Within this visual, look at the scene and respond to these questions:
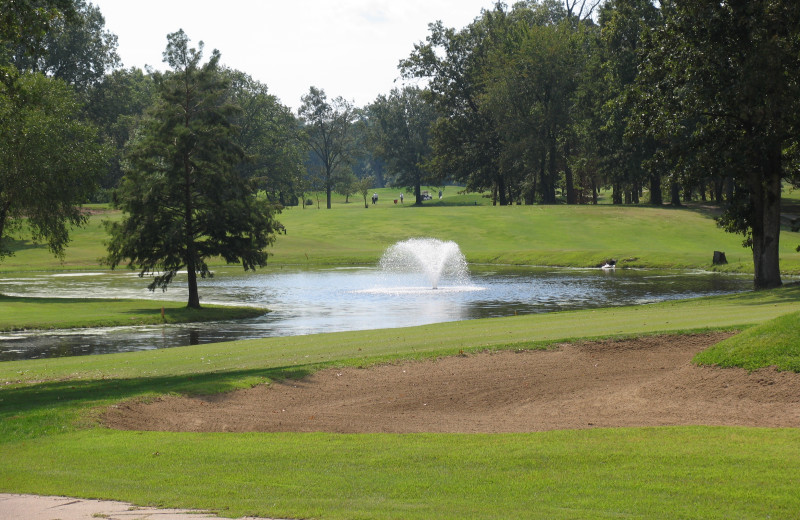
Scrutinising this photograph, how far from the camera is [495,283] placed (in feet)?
164

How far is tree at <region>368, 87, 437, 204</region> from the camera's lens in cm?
13000

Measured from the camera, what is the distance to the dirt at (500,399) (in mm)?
12031

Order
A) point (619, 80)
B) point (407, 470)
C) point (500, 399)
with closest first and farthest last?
point (407, 470), point (500, 399), point (619, 80)

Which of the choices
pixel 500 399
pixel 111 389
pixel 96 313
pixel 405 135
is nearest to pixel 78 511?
pixel 111 389

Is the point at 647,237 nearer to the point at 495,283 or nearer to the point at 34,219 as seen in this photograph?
the point at 495,283

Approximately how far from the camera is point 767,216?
3203 centimetres

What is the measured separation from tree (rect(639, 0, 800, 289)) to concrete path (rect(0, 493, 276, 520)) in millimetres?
26486

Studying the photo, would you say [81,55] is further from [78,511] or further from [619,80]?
[78,511]

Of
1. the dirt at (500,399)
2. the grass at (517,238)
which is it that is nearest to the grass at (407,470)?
the dirt at (500,399)

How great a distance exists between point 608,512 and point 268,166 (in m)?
109

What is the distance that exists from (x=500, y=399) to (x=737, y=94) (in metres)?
20.1

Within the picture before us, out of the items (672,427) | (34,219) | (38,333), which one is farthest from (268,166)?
(672,427)

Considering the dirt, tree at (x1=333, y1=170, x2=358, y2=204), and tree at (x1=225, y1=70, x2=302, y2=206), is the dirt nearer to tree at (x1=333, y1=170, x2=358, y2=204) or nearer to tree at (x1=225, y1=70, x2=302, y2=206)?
tree at (x1=225, y1=70, x2=302, y2=206)

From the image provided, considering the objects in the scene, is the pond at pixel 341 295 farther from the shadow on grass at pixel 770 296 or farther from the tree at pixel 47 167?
the shadow on grass at pixel 770 296
